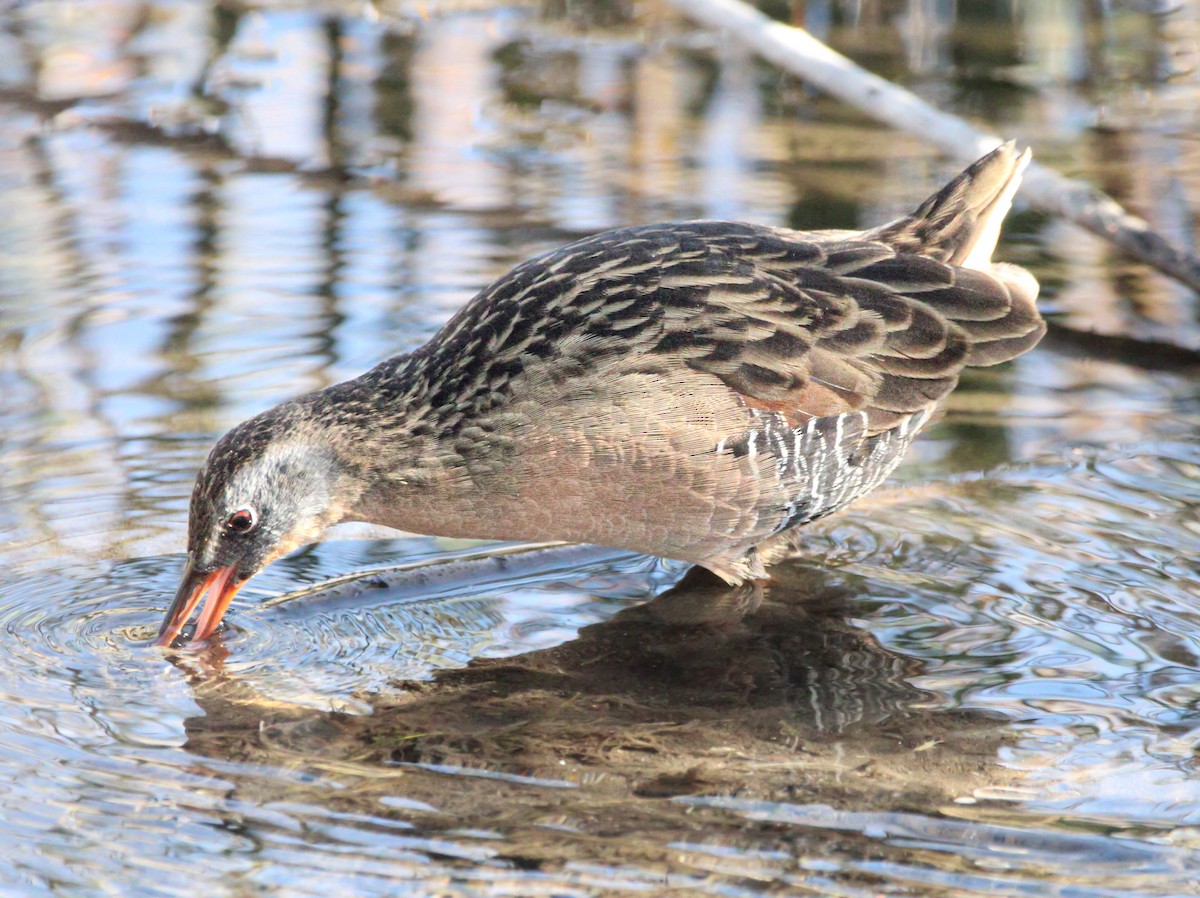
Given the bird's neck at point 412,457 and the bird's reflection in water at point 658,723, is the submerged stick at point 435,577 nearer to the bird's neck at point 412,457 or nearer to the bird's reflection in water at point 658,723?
the bird's neck at point 412,457

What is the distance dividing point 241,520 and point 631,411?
1.05m

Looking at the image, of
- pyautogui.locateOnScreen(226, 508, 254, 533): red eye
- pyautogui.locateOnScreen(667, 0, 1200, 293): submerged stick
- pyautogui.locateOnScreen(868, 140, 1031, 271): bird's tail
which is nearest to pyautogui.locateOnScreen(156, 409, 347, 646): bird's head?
pyautogui.locateOnScreen(226, 508, 254, 533): red eye

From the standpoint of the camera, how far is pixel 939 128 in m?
6.28

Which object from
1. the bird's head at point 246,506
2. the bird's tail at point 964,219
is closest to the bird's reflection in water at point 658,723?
the bird's head at point 246,506

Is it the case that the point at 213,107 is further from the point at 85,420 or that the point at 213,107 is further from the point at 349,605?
the point at 349,605

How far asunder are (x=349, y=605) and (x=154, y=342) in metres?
2.04

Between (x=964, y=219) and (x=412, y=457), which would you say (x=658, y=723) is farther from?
(x=964, y=219)

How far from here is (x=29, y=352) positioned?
5977mm

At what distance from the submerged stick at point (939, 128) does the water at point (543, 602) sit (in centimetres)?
40

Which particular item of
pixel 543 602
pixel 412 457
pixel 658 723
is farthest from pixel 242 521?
pixel 658 723

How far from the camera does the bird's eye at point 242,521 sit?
4.23 metres

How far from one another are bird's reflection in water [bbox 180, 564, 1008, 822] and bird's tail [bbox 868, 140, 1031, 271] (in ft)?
3.79

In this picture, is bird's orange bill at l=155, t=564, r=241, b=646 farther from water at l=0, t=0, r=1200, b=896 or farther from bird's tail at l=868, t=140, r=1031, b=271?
bird's tail at l=868, t=140, r=1031, b=271

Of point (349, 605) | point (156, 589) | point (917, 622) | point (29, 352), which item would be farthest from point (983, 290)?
point (29, 352)
